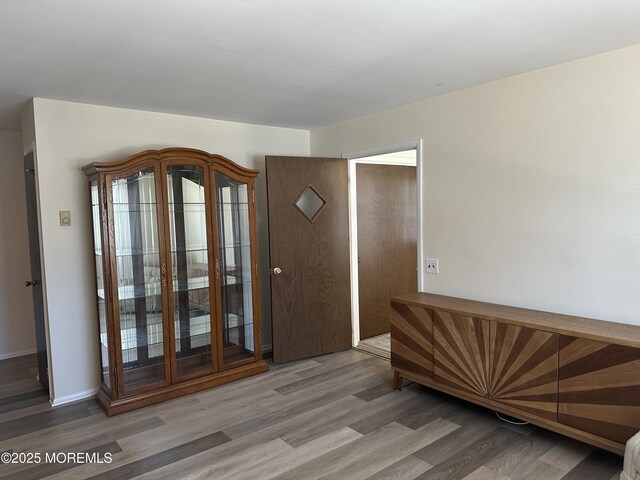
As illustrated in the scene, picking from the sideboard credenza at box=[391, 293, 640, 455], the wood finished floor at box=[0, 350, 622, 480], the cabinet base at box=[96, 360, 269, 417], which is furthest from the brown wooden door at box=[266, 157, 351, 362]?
the sideboard credenza at box=[391, 293, 640, 455]

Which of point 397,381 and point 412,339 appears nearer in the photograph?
point 412,339

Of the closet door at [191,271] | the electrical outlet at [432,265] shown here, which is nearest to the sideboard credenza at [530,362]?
the electrical outlet at [432,265]

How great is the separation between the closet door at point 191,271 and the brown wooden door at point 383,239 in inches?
70.2

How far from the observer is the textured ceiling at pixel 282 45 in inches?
76.0

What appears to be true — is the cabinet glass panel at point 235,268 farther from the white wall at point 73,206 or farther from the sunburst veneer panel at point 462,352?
the sunburst veneer panel at point 462,352

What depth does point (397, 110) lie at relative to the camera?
3.83 m

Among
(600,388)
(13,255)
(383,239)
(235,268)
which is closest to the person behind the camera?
(600,388)

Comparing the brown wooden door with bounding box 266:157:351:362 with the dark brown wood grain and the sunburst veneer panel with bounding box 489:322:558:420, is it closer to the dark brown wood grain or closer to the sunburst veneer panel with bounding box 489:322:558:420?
the dark brown wood grain

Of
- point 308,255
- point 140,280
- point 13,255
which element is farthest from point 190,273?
point 13,255

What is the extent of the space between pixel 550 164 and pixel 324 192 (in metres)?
2.12

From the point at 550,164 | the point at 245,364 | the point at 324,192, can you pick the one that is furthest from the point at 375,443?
the point at 324,192

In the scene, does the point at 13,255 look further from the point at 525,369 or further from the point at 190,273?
the point at 525,369

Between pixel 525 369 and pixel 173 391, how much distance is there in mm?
2619

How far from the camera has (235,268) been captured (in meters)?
3.94
